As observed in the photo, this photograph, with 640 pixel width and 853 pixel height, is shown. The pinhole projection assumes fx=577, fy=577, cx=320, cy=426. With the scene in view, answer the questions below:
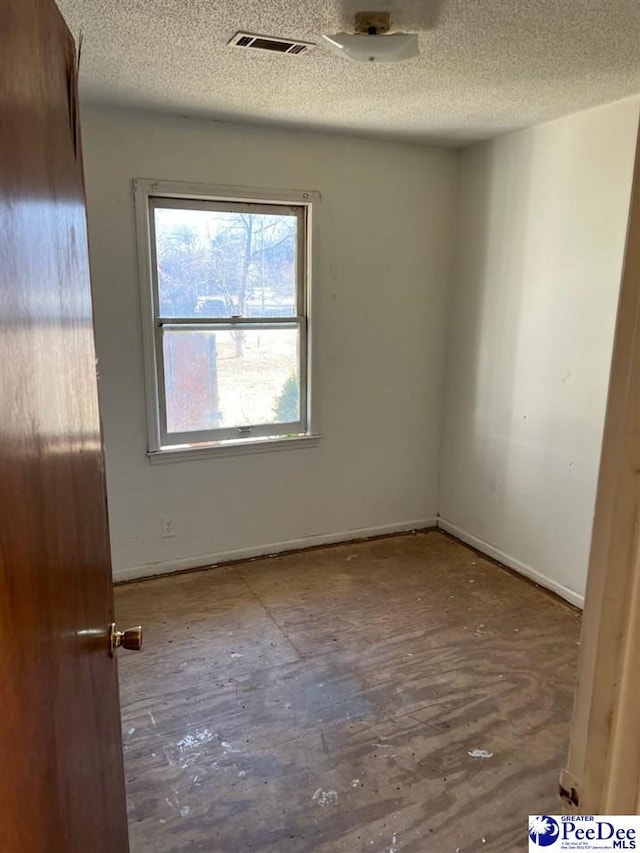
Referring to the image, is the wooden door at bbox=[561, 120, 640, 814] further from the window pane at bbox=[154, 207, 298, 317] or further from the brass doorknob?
the window pane at bbox=[154, 207, 298, 317]

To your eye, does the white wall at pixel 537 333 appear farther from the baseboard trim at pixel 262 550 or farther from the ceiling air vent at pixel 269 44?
the ceiling air vent at pixel 269 44

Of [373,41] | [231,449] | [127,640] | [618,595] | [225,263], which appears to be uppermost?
[373,41]

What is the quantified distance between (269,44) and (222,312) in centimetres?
147

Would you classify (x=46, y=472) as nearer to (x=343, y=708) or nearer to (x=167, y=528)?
(x=343, y=708)

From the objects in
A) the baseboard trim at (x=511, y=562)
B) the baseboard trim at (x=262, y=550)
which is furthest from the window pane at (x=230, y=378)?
the baseboard trim at (x=511, y=562)

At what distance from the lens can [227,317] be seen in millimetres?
3301

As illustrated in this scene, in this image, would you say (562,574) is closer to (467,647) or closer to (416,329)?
(467,647)

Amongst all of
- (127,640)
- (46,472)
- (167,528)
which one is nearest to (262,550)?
(167,528)

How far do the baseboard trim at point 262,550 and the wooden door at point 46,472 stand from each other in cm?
232

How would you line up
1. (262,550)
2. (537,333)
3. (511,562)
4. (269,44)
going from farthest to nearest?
(262,550), (511,562), (537,333), (269,44)

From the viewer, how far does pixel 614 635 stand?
62 centimetres

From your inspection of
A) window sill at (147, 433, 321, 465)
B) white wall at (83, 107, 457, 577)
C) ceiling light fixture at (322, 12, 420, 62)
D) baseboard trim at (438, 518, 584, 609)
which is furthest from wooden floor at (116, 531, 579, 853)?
ceiling light fixture at (322, 12, 420, 62)

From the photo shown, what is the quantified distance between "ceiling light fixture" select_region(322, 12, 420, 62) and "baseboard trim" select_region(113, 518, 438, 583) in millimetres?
2677

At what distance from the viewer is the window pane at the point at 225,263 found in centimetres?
313
